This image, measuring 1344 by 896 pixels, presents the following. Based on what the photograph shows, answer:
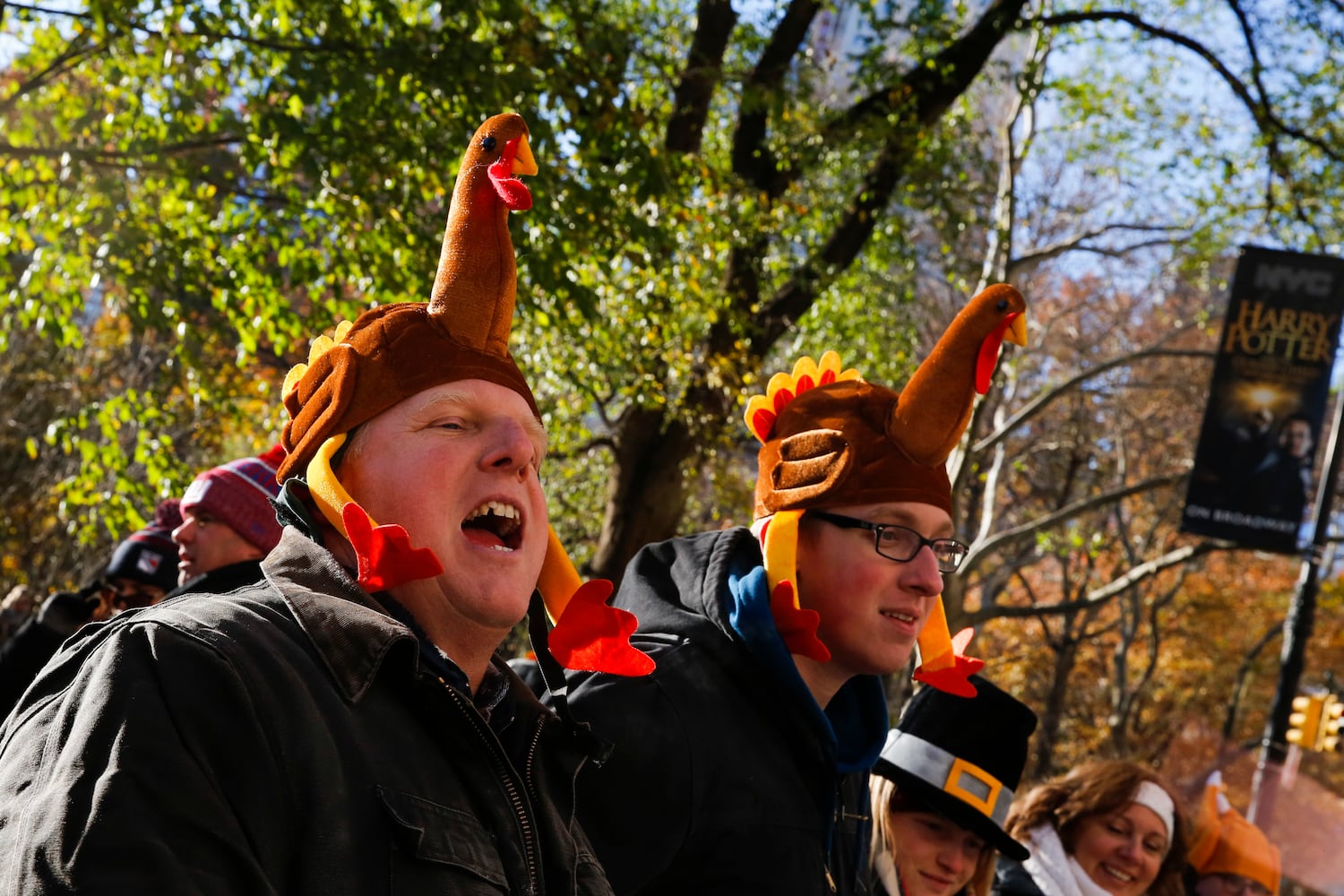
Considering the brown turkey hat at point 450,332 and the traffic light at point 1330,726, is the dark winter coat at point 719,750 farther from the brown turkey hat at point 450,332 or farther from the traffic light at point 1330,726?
the traffic light at point 1330,726

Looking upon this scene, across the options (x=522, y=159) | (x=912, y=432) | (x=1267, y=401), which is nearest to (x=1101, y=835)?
(x=912, y=432)

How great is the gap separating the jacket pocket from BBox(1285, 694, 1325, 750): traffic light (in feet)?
48.4

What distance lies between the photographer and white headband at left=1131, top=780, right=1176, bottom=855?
5.17 metres

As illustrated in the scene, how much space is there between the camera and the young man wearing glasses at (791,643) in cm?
286

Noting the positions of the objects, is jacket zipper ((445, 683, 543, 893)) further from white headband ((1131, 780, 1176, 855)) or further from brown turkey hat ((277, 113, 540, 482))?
white headband ((1131, 780, 1176, 855))

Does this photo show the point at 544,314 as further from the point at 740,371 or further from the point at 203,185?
the point at 740,371

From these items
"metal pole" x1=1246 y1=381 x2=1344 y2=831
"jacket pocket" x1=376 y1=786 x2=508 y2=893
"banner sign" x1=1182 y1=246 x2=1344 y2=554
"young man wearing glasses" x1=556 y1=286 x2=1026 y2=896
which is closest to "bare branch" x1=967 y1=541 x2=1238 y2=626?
"banner sign" x1=1182 y1=246 x2=1344 y2=554

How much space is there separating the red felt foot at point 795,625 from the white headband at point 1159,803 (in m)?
2.53

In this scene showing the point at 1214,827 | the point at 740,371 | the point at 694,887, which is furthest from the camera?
the point at 740,371

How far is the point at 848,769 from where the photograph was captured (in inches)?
129

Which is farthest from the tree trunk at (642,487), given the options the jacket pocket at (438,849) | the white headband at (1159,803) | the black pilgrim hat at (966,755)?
the jacket pocket at (438,849)

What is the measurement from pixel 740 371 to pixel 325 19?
4505mm

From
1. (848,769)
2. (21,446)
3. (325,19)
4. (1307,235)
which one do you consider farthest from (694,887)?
(21,446)

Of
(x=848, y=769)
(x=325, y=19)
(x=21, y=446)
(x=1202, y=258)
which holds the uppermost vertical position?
(x=1202, y=258)
